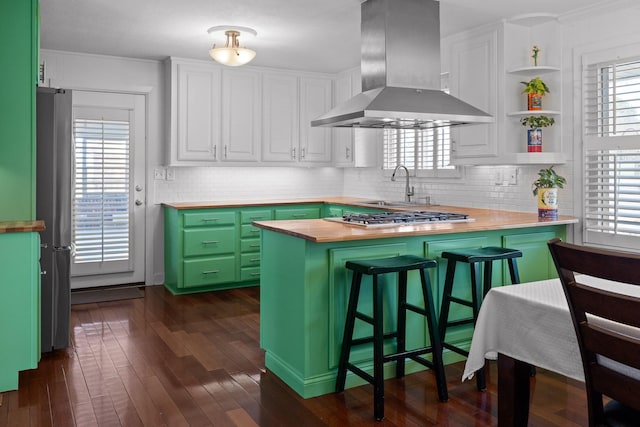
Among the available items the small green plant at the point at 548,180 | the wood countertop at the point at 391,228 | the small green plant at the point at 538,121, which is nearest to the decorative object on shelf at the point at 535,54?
the small green plant at the point at 538,121

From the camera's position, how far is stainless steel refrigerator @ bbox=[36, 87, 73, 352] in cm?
338

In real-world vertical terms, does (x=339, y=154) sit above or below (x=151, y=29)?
below

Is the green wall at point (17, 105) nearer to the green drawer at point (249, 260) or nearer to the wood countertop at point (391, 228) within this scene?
the wood countertop at point (391, 228)

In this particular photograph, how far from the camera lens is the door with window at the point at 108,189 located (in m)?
5.25

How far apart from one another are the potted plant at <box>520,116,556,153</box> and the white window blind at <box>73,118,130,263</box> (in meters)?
3.83

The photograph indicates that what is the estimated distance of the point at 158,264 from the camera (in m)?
5.70

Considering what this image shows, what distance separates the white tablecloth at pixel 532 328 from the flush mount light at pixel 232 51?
2986 millimetres

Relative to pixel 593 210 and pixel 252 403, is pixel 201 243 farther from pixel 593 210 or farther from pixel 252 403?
pixel 593 210

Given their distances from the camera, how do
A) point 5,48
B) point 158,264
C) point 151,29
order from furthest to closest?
point 158,264 < point 151,29 < point 5,48

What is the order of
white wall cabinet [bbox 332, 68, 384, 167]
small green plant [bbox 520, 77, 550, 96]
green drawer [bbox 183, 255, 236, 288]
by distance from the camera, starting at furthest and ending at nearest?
white wall cabinet [bbox 332, 68, 384, 167]
green drawer [bbox 183, 255, 236, 288]
small green plant [bbox 520, 77, 550, 96]

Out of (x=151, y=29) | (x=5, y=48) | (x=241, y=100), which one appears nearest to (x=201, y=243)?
(x=241, y=100)

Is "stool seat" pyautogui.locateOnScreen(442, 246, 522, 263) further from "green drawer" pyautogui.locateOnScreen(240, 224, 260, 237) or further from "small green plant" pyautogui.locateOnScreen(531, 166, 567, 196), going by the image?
→ "green drawer" pyautogui.locateOnScreen(240, 224, 260, 237)

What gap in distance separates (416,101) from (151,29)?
2.36 metres

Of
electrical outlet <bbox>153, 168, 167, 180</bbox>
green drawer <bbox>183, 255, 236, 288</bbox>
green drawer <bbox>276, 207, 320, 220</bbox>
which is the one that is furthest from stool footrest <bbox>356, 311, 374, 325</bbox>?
electrical outlet <bbox>153, 168, 167, 180</bbox>
